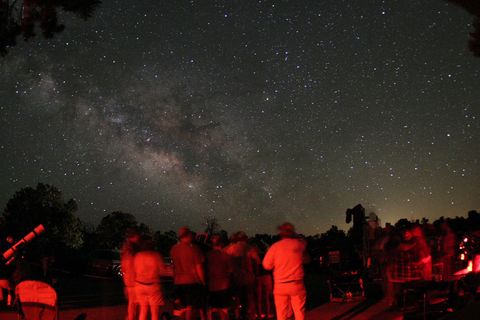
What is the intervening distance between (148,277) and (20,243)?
16.8 feet

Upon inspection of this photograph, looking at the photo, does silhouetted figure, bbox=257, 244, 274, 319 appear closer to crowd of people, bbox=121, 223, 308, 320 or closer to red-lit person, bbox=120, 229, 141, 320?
crowd of people, bbox=121, 223, 308, 320

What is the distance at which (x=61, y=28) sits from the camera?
1339 centimetres

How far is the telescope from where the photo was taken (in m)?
14.5

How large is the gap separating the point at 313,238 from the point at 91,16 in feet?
78.7

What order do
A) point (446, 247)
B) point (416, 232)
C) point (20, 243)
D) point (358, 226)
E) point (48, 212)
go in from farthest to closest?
point (48, 212) → point (358, 226) → point (446, 247) → point (20, 243) → point (416, 232)

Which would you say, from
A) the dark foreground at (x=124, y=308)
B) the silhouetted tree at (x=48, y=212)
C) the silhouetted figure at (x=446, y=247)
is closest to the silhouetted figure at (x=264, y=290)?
the dark foreground at (x=124, y=308)

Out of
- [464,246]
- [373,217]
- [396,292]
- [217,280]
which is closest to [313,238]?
[373,217]

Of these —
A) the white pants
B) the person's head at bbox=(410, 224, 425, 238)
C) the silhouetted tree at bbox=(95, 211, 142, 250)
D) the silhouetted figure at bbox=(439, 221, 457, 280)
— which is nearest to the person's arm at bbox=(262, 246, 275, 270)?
the white pants

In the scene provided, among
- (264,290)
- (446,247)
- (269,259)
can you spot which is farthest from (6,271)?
(446,247)

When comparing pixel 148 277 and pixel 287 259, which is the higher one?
pixel 287 259

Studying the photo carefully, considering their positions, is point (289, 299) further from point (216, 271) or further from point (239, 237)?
point (239, 237)

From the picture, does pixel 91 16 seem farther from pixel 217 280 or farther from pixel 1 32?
pixel 217 280

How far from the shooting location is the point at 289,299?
36.4ft

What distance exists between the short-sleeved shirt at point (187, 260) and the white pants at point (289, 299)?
1453 millimetres
